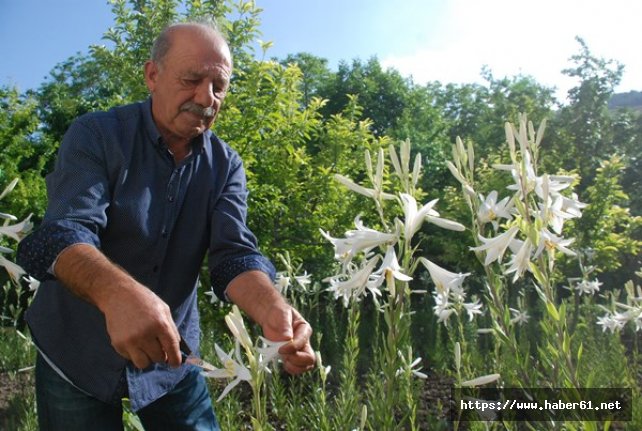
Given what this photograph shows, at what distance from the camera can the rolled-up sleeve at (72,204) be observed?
4.51ft

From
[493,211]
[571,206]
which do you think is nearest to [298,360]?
[493,211]

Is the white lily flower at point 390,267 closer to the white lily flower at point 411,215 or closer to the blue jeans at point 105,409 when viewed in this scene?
the white lily flower at point 411,215

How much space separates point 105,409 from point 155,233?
0.59 metres

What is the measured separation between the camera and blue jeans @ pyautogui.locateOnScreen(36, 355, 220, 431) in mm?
1780

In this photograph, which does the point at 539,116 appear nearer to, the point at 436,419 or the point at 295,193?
the point at 295,193

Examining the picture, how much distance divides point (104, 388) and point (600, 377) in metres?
4.00

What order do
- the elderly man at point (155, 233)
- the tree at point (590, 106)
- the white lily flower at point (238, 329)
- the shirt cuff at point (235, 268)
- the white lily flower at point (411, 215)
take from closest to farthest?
the white lily flower at point (238, 329)
the white lily flower at point (411, 215)
the elderly man at point (155, 233)
the shirt cuff at point (235, 268)
the tree at point (590, 106)

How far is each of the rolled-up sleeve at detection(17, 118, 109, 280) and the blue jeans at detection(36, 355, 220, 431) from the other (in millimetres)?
560

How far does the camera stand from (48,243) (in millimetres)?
1369

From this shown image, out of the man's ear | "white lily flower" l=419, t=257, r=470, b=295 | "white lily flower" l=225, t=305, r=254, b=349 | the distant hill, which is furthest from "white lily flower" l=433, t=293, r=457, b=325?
the distant hill

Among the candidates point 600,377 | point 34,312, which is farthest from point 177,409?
point 600,377

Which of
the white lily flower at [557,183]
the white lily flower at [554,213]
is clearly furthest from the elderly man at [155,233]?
the white lily flower at [557,183]

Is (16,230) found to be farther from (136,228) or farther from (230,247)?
(230,247)

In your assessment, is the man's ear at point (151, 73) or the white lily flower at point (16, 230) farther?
the man's ear at point (151, 73)
